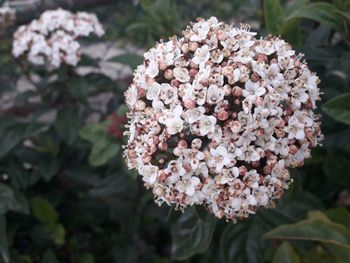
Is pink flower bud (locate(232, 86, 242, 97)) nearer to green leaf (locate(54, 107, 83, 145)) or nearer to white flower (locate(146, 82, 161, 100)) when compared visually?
white flower (locate(146, 82, 161, 100))

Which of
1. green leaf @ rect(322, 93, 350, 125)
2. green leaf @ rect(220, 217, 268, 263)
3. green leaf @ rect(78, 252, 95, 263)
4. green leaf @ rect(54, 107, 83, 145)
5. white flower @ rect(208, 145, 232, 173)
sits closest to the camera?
white flower @ rect(208, 145, 232, 173)

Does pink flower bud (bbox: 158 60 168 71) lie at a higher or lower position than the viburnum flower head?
higher

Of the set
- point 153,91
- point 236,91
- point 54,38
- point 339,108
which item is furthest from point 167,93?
point 54,38

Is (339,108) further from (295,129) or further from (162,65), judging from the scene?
(162,65)

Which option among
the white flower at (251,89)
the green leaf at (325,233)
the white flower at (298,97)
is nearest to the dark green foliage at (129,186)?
the green leaf at (325,233)

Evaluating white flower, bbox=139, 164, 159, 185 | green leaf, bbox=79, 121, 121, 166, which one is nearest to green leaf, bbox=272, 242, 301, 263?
white flower, bbox=139, 164, 159, 185
